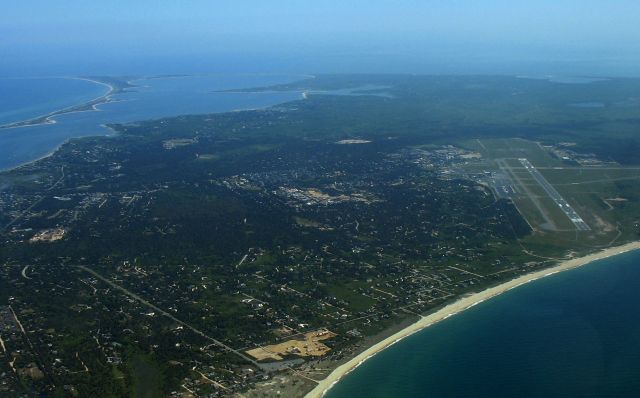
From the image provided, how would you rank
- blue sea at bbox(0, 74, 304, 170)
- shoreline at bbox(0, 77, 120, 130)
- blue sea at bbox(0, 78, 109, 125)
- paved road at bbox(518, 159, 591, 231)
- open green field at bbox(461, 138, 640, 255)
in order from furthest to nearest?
blue sea at bbox(0, 78, 109, 125) < shoreline at bbox(0, 77, 120, 130) < blue sea at bbox(0, 74, 304, 170) < paved road at bbox(518, 159, 591, 231) < open green field at bbox(461, 138, 640, 255)

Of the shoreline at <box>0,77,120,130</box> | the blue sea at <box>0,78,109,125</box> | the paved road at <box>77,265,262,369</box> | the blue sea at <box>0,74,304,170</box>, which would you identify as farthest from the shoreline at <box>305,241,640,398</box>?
the blue sea at <box>0,78,109,125</box>

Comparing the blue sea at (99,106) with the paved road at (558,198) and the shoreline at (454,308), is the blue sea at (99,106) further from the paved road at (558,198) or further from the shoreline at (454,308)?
the shoreline at (454,308)

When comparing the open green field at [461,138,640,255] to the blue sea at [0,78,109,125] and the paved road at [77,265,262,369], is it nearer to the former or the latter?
the paved road at [77,265,262,369]

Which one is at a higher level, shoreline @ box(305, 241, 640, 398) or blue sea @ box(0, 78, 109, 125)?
blue sea @ box(0, 78, 109, 125)

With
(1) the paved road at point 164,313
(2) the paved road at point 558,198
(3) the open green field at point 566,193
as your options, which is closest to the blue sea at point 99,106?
(1) the paved road at point 164,313

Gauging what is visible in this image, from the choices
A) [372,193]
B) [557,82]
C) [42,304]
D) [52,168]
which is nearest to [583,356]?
[42,304]

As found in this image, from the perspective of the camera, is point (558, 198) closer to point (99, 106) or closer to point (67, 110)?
point (67, 110)
